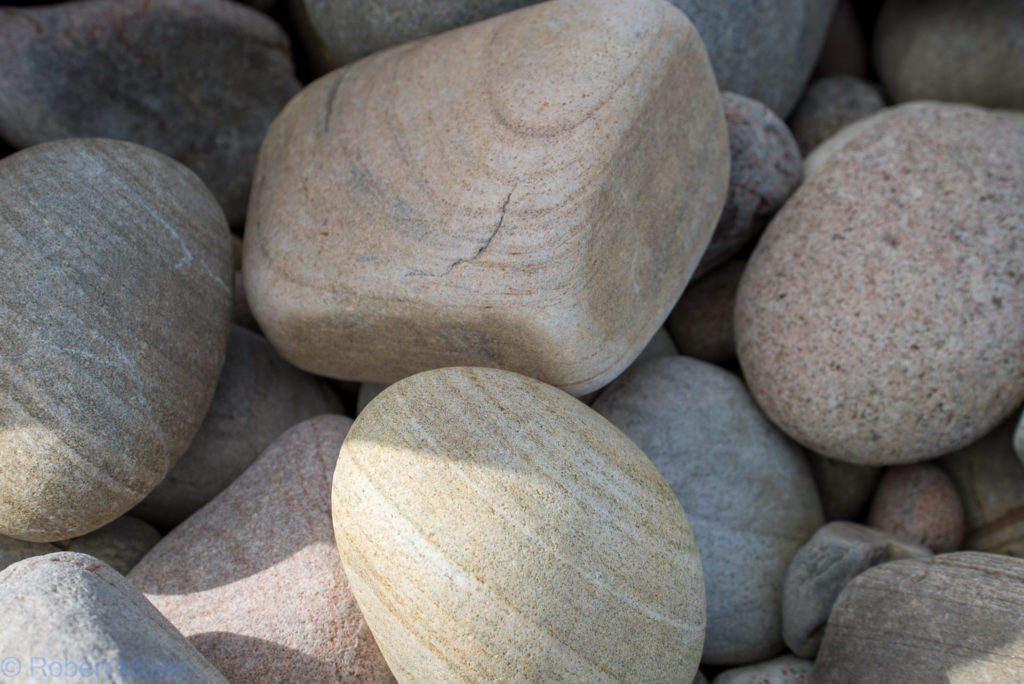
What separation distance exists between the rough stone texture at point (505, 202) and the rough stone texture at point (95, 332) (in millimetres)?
222

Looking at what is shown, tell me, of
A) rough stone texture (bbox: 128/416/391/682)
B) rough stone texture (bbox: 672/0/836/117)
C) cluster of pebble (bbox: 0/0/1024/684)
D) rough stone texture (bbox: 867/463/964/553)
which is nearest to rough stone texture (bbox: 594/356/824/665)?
cluster of pebble (bbox: 0/0/1024/684)

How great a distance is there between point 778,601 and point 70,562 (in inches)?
63.7

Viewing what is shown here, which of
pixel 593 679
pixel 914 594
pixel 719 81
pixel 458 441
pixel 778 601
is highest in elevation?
pixel 719 81

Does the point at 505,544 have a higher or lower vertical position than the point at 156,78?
lower

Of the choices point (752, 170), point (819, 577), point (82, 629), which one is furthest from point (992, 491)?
point (82, 629)

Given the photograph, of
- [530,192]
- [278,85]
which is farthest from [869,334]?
[278,85]

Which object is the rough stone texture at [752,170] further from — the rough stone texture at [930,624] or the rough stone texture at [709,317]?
the rough stone texture at [930,624]

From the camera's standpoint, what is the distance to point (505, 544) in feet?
4.84

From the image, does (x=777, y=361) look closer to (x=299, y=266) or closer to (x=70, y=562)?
(x=299, y=266)

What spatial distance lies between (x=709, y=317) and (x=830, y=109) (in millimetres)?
1019

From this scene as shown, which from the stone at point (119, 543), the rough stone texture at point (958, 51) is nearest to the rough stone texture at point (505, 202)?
the stone at point (119, 543)

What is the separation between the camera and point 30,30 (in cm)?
227

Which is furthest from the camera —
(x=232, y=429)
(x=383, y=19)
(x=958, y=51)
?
(x=958, y=51)

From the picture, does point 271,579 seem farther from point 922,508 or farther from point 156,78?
point 922,508
